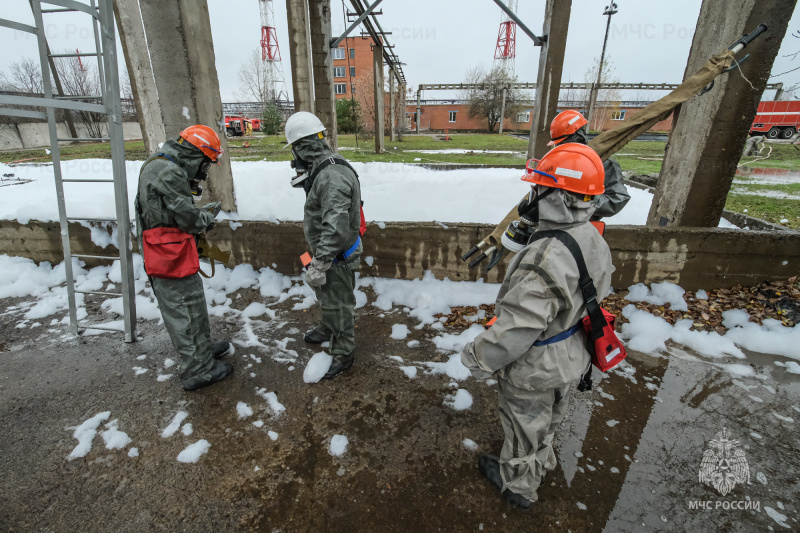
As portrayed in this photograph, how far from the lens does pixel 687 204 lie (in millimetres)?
4656

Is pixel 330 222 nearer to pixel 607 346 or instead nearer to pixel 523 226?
pixel 523 226

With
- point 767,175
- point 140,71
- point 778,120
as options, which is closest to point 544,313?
point 140,71

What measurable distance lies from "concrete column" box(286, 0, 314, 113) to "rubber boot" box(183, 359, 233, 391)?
6154 millimetres

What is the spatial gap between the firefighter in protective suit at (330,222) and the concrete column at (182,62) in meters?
2.61

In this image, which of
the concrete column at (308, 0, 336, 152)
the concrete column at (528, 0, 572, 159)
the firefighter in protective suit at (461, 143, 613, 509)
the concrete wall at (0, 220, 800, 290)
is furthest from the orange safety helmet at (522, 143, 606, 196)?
the concrete column at (308, 0, 336, 152)

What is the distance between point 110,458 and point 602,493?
3044mm

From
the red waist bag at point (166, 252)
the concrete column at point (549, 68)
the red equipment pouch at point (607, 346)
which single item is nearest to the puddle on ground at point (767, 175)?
the concrete column at point (549, 68)

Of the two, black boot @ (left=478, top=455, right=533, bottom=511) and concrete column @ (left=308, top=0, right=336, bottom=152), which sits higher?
concrete column @ (left=308, top=0, right=336, bottom=152)

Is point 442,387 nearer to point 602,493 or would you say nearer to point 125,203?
point 602,493

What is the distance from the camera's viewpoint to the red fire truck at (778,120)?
25.8 metres

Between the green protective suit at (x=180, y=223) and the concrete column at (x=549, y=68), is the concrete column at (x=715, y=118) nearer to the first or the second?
the concrete column at (x=549, y=68)

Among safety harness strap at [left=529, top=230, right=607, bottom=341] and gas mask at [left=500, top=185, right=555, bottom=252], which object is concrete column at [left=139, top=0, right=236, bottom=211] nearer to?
gas mask at [left=500, top=185, right=555, bottom=252]

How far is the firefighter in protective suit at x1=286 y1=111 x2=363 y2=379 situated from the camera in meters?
2.79

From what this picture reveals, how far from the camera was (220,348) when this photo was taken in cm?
342
